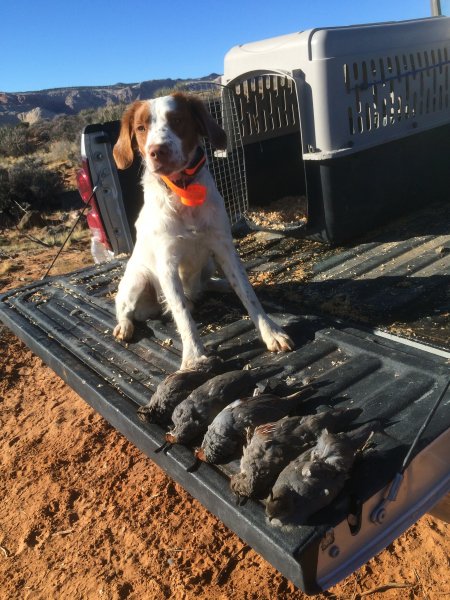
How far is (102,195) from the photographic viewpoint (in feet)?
13.1

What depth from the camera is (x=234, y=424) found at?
5.85 ft

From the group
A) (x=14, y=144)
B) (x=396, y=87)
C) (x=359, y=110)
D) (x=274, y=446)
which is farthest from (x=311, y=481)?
(x=14, y=144)

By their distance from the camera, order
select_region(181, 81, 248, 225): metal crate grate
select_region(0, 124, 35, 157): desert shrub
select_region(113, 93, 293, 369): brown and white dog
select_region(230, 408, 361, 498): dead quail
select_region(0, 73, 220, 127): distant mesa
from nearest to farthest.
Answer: select_region(230, 408, 361, 498): dead quail < select_region(113, 93, 293, 369): brown and white dog < select_region(181, 81, 248, 225): metal crate grate < select_region(0, 124, 35, 157): desert shrub < select_region(0, 73, 220, 127): distant mesa

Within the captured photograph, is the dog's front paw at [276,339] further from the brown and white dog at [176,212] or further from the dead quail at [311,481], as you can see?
the dead quail at [311,481]

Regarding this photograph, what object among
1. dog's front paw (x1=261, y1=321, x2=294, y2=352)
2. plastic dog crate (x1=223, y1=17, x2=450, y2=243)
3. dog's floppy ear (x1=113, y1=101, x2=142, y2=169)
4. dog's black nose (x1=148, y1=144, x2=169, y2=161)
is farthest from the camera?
plastic dog crate (x1=223, y1=17, x2=450, y2=243)

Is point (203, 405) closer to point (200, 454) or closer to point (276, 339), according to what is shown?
point (200, 454)

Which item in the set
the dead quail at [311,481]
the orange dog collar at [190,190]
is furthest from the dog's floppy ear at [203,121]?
the dead quail at [311,481]

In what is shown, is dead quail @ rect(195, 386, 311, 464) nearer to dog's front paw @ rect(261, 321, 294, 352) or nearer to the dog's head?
dog's front paw @ rect(261, 321, 294, 352)

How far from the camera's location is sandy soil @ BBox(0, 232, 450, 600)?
2553 millimetres

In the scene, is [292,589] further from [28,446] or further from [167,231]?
[28,446]

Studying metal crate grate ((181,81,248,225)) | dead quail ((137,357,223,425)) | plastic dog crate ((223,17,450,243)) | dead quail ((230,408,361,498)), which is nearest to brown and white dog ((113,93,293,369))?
dead quail ((137,357,223,425))

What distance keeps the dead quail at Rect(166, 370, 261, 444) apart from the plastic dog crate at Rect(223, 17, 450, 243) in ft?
6.21

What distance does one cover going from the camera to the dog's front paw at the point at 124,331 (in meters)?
2.98

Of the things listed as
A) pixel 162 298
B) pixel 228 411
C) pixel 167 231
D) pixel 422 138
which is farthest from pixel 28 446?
pixel 422 138
